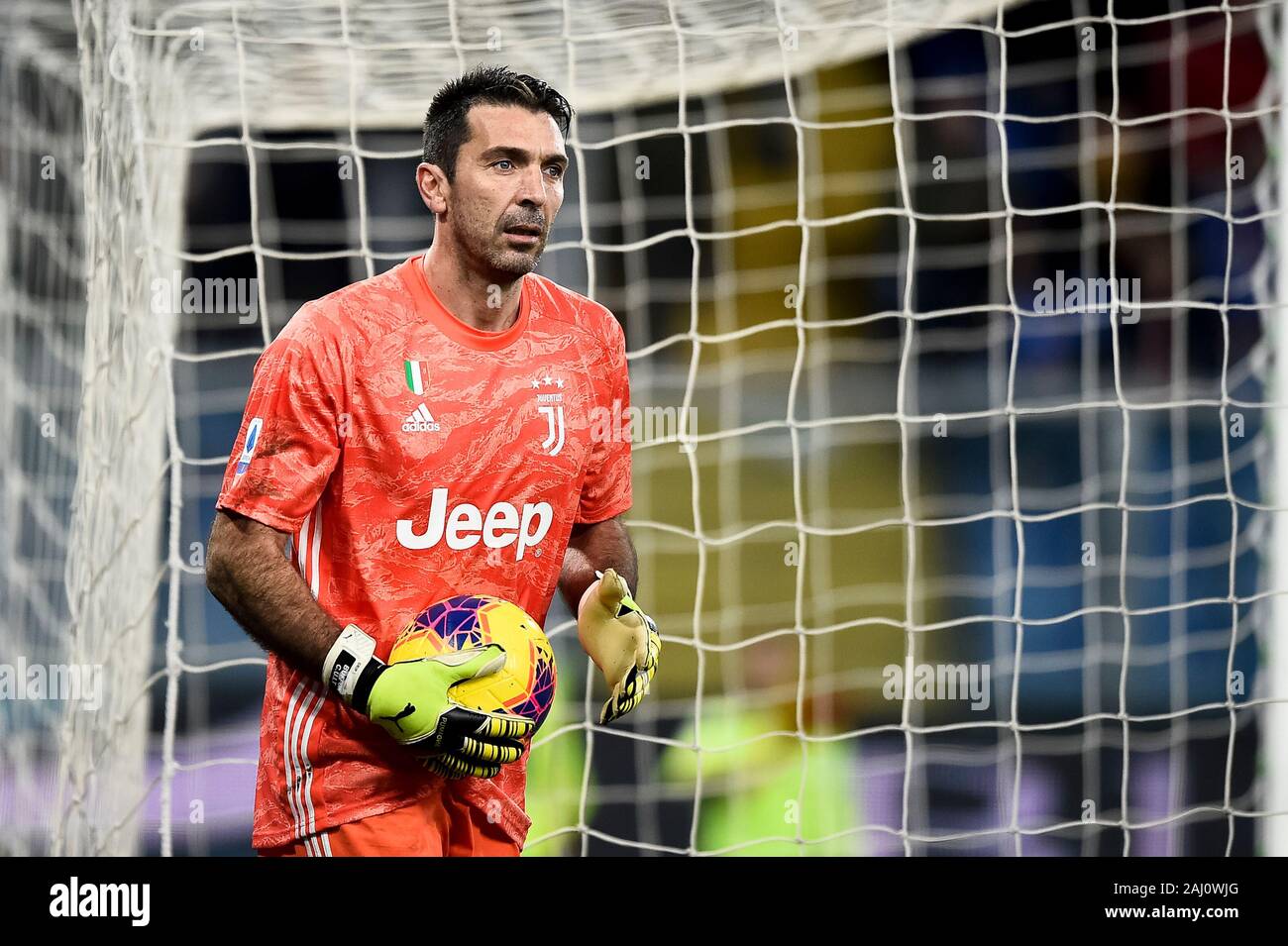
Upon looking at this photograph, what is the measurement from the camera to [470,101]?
228cm

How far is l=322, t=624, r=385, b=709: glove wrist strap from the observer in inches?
79.2

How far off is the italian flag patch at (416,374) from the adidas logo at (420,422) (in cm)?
3

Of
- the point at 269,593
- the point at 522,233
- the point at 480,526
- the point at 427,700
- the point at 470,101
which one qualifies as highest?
the point at 470,101

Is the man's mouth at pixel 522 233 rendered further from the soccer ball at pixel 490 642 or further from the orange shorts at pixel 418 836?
the orange shorts at pixel 418 836

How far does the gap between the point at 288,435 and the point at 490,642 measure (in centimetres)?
45

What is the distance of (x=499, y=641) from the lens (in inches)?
81.7

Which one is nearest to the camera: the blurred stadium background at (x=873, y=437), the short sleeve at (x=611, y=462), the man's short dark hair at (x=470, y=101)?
the man's short dark hair at (x=470, y=101)

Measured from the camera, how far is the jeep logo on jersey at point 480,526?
219 cm

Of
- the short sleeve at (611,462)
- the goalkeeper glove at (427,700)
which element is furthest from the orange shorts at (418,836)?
the short sleeve at (611,462)

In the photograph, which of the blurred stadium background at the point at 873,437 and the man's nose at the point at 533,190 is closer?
the man's nose at the point at 533,190

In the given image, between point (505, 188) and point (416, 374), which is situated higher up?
point (505, 188)

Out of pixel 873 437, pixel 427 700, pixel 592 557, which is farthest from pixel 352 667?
pixel 873 437

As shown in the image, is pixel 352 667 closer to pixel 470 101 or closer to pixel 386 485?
pixel 386 485

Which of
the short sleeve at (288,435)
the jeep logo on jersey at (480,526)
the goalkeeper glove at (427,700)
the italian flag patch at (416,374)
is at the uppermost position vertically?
the italian flag patch at (416,374)
